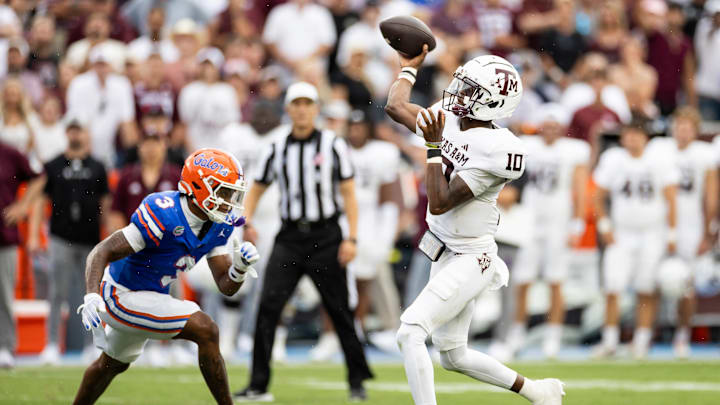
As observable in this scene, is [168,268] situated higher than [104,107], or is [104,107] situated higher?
[104,107]

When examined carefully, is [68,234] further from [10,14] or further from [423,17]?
[423,17]

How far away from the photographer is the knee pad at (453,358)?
17.6 ft

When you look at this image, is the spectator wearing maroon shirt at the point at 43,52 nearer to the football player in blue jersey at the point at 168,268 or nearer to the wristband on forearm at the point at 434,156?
the football player in blue jersey at the point at 168,268

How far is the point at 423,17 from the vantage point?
41.6 ft

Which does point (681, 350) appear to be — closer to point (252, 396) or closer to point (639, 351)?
point (639, 351)

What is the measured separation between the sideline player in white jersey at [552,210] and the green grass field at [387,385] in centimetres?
92

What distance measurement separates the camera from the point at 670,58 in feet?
42.5

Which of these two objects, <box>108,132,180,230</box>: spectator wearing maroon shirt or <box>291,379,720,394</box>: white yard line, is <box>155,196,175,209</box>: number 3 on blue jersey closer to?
<box>291,379,720,394</box>: white yard line

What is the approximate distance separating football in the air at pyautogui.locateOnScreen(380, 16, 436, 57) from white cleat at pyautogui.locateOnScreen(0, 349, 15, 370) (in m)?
4.80

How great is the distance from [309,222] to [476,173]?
8.52ft

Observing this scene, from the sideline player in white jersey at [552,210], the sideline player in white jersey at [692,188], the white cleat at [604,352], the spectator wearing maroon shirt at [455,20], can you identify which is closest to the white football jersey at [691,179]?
the sideline player in white jersey at [692,188]

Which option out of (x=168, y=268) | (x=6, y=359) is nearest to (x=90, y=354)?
(x=6, y=359)

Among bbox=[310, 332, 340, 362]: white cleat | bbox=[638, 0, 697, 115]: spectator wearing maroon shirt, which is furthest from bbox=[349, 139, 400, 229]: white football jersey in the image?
bbox=[638, 0, 697, 115]: spectator wearing maroon shirt

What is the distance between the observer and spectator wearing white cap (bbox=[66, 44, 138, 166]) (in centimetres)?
1080
